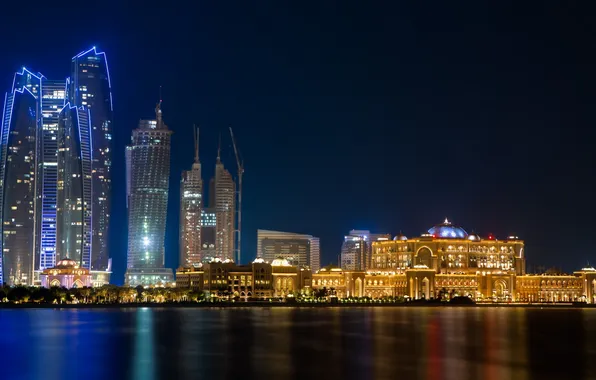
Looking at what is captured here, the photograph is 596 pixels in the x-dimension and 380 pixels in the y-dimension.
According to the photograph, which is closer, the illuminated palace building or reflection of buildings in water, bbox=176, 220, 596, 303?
reflection of buildings in water, bbox=176, 220, 596, 303

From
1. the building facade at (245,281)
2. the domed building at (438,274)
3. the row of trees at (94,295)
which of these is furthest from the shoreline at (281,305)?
the building facade at (245,281)

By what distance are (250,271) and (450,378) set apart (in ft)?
460

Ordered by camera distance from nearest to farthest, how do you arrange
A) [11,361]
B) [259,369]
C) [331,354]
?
[259,369], [11,361], [331,354]

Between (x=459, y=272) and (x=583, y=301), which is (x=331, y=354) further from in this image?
(x=583, y=301)

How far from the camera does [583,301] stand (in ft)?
648

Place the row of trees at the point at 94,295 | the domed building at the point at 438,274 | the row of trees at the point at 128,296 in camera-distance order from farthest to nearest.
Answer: the domed building at the point at 438,274 < the row of trees at the point at 128,296 < the row of trees at the point at 94,295

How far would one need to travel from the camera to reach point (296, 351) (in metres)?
66.4

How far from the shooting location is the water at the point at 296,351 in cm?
5359

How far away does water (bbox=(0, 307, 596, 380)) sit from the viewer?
5359 cm

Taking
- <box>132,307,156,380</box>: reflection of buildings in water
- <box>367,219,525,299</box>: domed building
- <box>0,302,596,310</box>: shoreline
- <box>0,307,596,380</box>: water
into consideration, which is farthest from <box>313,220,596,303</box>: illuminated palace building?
<box>132,307,156,380</box>: reflection of buildings in water

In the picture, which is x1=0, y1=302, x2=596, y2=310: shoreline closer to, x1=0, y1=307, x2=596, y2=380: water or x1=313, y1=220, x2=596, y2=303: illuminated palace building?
x1=313, y1=220, x2=596, y2=303: illuminated palace building

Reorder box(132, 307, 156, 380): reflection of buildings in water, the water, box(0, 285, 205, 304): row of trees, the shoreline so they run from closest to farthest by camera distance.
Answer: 1. box(132, 307, 156, 380): reflection of buildings in water
2. the water
3. box(0, 285, 205, 304): row of trees
4. the shoreline

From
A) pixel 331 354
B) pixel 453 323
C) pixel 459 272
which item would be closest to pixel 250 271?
pixel 459 272

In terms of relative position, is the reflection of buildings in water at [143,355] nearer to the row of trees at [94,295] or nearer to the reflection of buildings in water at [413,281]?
the row of trees at [94,295]
